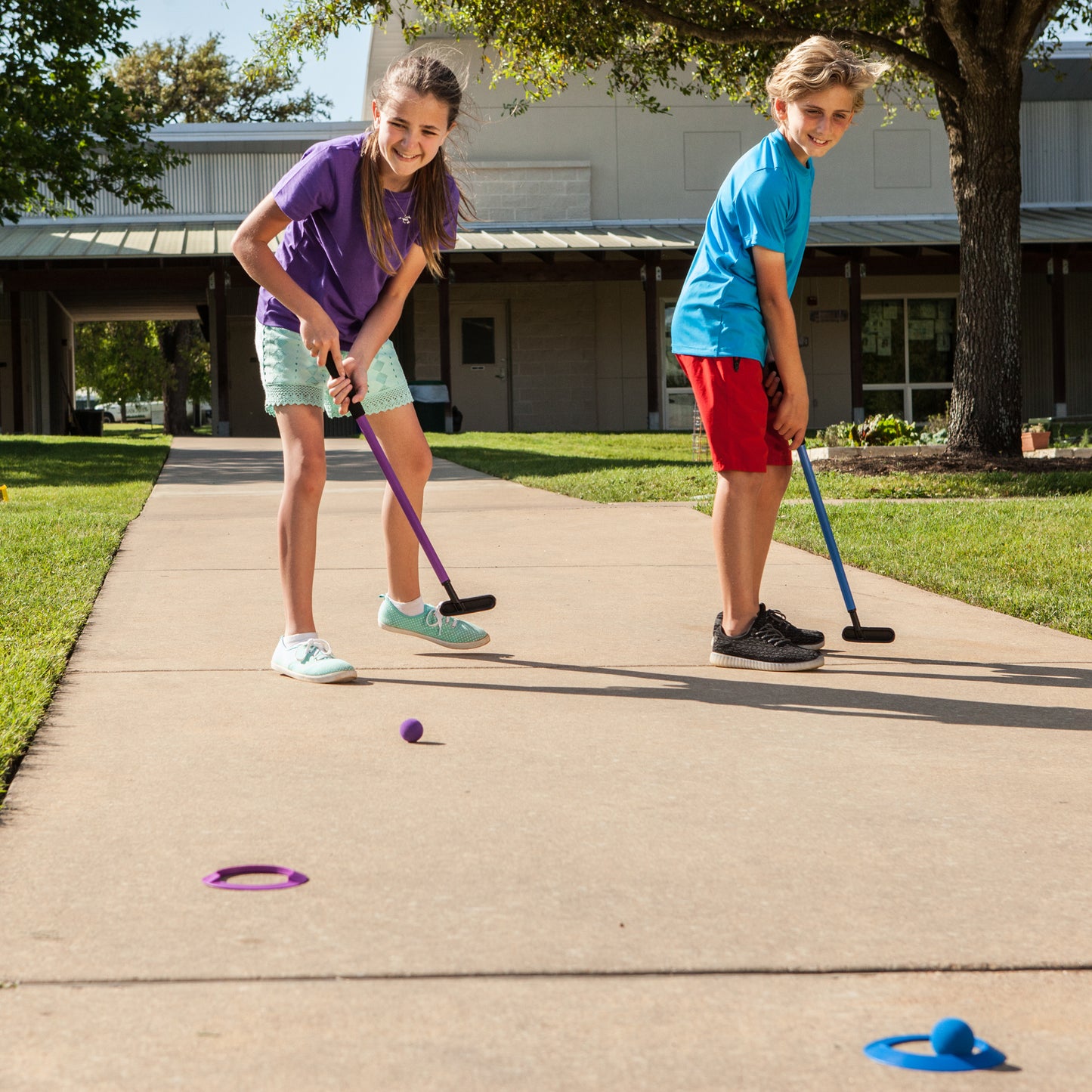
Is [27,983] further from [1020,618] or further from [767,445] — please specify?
[1020,618]

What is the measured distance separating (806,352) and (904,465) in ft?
47.3

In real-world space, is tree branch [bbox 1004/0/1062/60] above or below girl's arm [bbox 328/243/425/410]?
above

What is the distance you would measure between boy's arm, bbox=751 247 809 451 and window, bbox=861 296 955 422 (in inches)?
821

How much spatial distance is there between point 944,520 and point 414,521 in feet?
13.6

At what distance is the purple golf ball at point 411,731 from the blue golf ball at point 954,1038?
1.65m

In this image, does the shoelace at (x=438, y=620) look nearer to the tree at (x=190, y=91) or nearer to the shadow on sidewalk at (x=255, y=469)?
the shadow on sidewalk at (x=255, y=469)

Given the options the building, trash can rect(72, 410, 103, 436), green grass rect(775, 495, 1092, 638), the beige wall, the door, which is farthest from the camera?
trash can rect(72, 410, 103, 436)

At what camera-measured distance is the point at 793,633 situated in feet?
14.1

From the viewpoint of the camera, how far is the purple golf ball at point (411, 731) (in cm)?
314

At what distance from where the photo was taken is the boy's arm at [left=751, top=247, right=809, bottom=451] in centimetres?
402

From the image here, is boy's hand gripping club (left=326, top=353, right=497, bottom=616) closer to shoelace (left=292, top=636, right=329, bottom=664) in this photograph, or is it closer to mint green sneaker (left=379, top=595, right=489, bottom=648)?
mint green sneaker (left=379, top=595, right=489, bottom=648)

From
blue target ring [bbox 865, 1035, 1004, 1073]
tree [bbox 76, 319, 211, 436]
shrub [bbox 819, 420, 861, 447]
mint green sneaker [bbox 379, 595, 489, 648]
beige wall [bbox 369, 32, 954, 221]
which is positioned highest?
beige wall [bbox 369, 32, 954, 221]

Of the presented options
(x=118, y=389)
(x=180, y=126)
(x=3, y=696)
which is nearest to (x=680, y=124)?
(x=180, y=126)

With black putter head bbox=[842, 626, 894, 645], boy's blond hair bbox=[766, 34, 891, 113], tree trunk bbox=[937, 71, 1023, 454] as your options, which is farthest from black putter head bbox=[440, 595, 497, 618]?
tree trunk bbox=[937, 71, 1023, 454]
